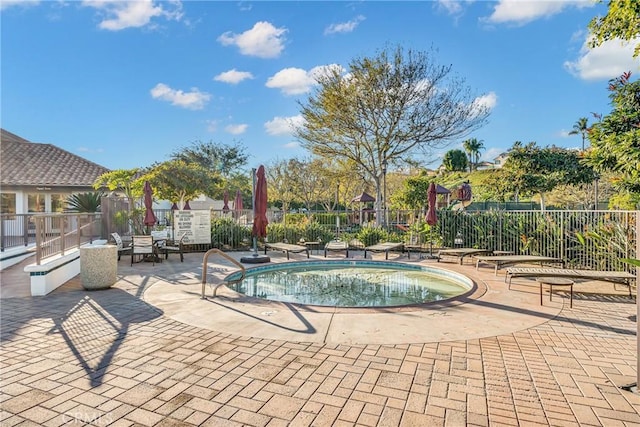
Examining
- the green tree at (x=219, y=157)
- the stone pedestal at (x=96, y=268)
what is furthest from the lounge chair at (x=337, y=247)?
the green tree at (x=219, y=157)

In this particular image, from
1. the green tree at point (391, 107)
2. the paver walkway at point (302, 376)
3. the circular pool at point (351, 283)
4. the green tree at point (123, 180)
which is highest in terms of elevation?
the green tree at point (391, 107)

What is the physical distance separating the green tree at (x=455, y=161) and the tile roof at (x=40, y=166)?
55946 mm

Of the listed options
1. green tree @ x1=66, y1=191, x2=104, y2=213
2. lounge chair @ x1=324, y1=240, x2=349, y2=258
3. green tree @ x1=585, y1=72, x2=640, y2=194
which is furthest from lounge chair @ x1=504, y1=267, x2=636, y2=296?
green tree @ x1=66, y1=191, x2=104, y2=213

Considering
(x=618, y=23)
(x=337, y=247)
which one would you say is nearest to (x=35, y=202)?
(x=337, y=247)

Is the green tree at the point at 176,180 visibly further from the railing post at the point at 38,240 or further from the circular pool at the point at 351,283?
the circular pool at the point at 351,283

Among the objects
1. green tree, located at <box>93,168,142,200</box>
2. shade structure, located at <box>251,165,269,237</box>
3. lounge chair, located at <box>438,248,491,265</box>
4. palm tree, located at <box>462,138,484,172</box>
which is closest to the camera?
lounge chair, located at <box>438,248,491,265</box>

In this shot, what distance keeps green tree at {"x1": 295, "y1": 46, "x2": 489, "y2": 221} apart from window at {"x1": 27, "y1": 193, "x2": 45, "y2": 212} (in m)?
13.4

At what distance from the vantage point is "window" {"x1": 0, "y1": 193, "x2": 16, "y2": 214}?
16.3m

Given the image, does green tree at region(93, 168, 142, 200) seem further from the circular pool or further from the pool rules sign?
the circular pool

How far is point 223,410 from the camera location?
2721 mm

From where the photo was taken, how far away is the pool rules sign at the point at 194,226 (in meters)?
12.3

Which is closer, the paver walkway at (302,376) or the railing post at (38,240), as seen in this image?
the paver walkway at (302,376)

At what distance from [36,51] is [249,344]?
49.9ft

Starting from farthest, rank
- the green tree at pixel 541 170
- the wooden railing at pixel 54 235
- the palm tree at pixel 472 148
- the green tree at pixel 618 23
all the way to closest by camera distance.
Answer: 1. the palm tree at pixel 472 148
2. the green tree at pixel 541 170
3. the wooden railing at pixel 54 235
4. the green tree at pixel 618 23
